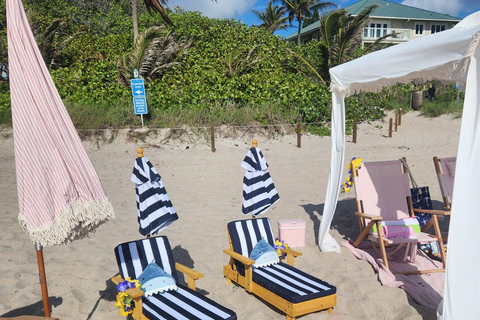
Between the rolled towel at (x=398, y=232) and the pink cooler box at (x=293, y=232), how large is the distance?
100cm

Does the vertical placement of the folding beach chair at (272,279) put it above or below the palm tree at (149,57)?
below

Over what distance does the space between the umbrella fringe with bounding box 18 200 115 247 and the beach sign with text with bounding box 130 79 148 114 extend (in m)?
9.37

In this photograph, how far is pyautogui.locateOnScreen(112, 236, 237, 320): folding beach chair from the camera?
10.7ft

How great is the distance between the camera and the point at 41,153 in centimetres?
258

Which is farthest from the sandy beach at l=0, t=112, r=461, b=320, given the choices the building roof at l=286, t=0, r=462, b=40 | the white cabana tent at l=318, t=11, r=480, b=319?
the building roof at l=286, t=0, r=462, b=40

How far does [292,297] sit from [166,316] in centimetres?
108

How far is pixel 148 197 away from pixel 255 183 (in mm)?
1331

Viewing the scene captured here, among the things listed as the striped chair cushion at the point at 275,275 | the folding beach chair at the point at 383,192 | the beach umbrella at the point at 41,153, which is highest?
the beach umbrella at the point at 41,153

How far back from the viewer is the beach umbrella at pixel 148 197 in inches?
154

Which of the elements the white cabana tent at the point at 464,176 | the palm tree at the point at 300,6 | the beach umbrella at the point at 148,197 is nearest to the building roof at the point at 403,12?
the palm tree at the point at 300,6

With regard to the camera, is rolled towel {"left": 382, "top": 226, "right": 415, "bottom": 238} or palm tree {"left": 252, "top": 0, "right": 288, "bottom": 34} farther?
palm tree {"left": 252, "top": 0, "right": 288, "bottom": 34}

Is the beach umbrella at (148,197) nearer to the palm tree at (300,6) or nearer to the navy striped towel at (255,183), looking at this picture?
the navy striped towel at (255,183)

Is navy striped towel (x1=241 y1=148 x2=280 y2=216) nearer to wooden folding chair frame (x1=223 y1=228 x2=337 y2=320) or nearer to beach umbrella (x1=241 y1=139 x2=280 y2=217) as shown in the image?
beach umbrella (x1=241 y1=139 x2=280 y2=217)

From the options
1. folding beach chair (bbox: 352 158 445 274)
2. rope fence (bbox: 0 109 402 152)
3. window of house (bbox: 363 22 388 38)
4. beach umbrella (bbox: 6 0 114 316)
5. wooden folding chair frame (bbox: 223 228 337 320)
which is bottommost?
wooden folding chair frame (bbox: 223 228 337 320)
